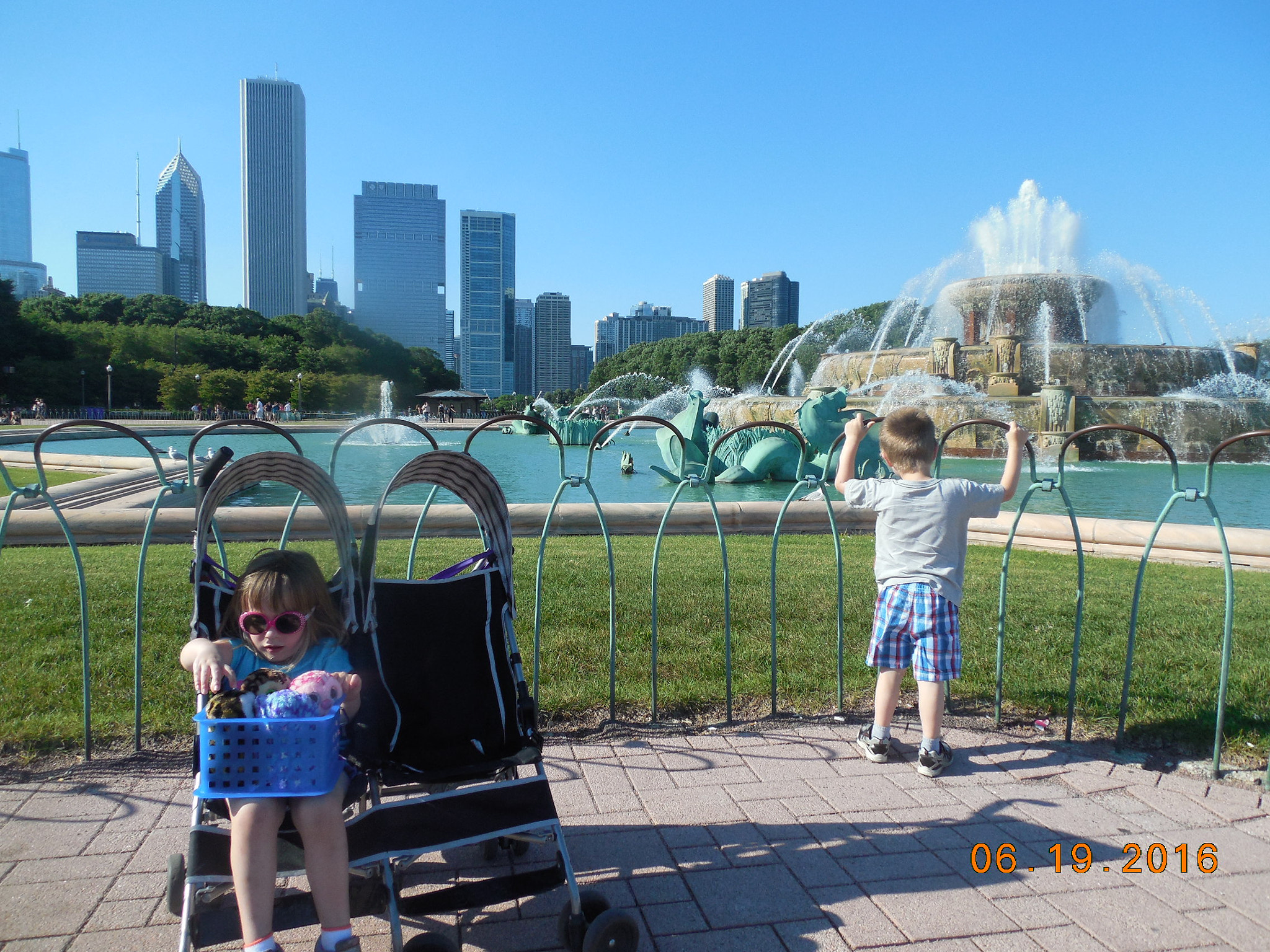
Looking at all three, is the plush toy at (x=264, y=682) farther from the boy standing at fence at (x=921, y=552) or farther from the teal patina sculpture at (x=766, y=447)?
the teal patina sculpture at (x=766, y=447)

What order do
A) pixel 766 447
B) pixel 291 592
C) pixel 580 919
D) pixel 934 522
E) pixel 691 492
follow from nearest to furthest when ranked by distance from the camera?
pixel 580 919
pixel 291 592
pixel 934 522
pixel 691 492
pixel 766 447

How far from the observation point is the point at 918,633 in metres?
3.44

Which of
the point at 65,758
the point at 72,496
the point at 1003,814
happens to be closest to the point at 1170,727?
the point at 1003,814

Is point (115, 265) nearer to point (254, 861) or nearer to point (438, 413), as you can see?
point (438, 413)

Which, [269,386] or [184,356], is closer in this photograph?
[269,386]

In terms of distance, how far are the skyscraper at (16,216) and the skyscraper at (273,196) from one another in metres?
42.8

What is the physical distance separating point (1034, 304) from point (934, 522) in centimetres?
3200

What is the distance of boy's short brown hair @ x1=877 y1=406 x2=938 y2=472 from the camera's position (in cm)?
346

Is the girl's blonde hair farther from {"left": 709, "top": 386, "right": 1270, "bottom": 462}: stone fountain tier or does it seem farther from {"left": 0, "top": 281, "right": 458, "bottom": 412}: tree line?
{"left": 0, "top": 281, "right": 458, "bottom": 412}: tree line

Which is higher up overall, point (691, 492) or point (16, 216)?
point (16, 216)

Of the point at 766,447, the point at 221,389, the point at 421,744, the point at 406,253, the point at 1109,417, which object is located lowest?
the point at 421,744

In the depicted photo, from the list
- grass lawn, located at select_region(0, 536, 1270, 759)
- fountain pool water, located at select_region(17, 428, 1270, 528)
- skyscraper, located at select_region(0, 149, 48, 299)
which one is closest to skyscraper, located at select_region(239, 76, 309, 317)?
skyscraper, located at select_region(0, 149, 48, 299)

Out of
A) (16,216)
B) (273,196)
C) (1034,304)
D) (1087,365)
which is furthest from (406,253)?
(1087,365)

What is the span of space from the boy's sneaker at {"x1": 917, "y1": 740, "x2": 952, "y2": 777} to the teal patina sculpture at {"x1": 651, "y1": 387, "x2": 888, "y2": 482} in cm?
935
